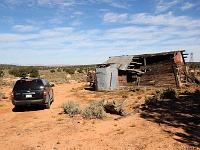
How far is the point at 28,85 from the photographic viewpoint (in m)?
14.2

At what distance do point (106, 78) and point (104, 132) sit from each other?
15447mm

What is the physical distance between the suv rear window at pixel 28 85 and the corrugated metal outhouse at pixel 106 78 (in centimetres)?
1120

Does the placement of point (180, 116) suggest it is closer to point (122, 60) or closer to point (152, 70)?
point (152, 70)

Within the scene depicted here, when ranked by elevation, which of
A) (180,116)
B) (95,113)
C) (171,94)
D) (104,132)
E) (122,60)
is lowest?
(104,132)

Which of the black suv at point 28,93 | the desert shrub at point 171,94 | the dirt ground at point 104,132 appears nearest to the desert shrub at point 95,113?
the dirt ground at point 104,132

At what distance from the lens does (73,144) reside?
8.34 metres

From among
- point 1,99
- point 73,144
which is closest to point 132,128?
point 73,144

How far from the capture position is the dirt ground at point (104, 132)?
8.06 metres

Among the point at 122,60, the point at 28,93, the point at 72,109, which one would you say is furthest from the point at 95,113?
the point at 122,60

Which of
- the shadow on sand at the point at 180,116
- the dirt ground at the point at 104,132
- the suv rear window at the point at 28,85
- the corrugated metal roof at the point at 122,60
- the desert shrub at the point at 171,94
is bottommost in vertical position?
the dirt ground at the point at 104,132

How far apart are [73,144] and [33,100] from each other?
6.50 m

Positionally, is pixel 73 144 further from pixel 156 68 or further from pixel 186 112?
pixel 156 68

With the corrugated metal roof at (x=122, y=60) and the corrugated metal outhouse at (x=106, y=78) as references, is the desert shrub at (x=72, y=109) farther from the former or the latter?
the corrugated metal roof at (x=122, y=60)

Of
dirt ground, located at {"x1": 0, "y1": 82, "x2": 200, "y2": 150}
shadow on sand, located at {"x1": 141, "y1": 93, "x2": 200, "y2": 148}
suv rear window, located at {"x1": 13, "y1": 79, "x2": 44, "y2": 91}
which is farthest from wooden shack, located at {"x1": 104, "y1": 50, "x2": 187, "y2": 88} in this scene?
suv rear window, located at {"x1": 13, "y1": 79, "x2": 44, "y2": 91}
